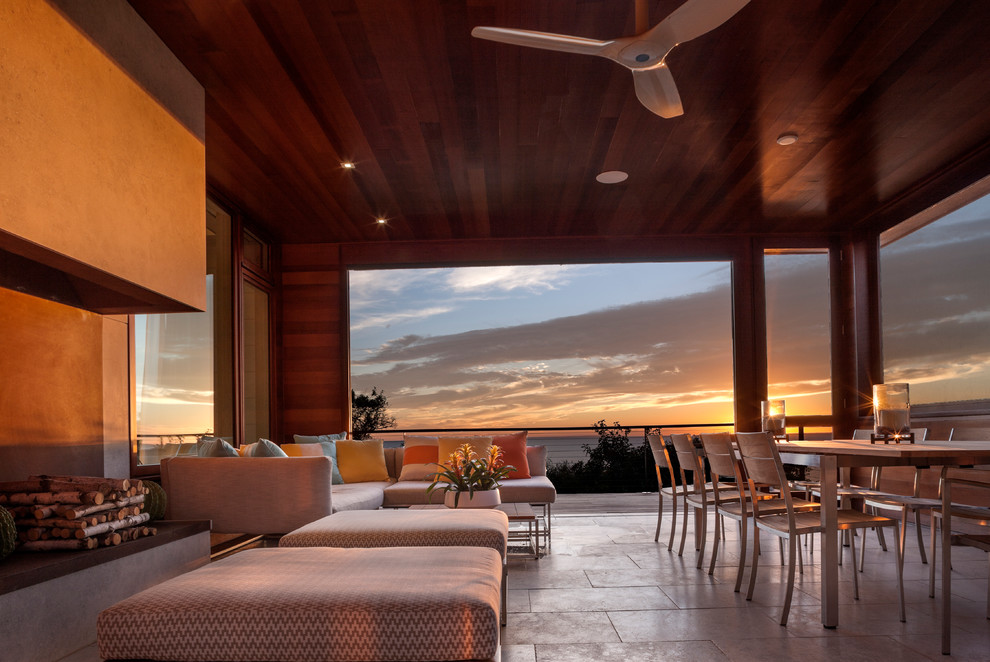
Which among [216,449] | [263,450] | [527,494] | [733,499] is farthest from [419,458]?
[733,499]

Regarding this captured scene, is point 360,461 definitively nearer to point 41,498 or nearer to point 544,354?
point 41,498

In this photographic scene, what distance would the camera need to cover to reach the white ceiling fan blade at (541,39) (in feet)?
9.68

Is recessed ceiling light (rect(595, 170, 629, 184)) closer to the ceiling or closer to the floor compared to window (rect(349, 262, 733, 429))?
closer to the ceiling

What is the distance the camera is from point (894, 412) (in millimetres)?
3781

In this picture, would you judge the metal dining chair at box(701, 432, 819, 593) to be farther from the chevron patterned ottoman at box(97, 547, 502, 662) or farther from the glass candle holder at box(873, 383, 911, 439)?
the chevron patterned ottoman at box(97, 547, 502, 662)

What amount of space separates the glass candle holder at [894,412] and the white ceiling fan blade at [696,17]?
78.1 inches

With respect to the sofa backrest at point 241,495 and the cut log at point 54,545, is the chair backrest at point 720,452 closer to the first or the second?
the sofa backrest at point 241,495

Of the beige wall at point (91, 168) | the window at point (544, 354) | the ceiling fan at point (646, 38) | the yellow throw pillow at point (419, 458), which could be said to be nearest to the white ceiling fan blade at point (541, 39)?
the ceiling fan at point (646, 38)

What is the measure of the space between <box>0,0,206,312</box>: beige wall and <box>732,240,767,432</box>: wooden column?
5334 mm

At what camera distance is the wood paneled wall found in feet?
24.9

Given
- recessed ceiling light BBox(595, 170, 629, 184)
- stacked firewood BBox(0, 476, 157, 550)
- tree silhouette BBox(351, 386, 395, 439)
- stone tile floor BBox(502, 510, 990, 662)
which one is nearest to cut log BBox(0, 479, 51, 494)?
stacked firewood BBox(0, 476, 157, 550)

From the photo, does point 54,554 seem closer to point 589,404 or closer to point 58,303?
point 58,303

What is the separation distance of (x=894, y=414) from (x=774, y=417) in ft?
2.53

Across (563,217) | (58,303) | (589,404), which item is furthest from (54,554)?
(589,404)
